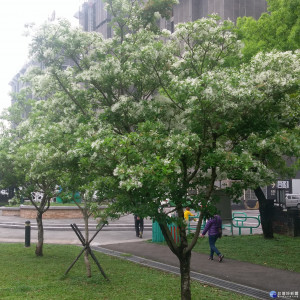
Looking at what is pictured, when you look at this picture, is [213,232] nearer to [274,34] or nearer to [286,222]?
[286,222]

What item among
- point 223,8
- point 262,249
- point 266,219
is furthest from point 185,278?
point 223,8

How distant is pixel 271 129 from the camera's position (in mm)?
6699

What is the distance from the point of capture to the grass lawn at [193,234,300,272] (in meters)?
12.1

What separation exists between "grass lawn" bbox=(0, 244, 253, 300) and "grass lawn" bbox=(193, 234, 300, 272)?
3408 millimetres

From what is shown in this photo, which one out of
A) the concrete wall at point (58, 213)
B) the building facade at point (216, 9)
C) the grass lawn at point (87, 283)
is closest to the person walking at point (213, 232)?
the grass lawn at point (87, 283)

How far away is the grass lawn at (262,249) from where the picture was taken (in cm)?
1208

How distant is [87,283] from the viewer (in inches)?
376

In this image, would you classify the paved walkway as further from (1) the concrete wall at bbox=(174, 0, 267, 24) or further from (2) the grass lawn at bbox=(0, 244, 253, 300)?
(1) the concrete wall at bbox=(174, 0, 267, 24)

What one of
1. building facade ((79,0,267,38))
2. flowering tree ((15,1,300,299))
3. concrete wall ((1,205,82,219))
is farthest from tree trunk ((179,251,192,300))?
building facade ((79,0,267,38))

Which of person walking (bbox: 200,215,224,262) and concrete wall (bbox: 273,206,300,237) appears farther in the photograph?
concrete wall (bbox: 273,206,300,237)

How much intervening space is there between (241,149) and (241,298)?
3434 millimetres

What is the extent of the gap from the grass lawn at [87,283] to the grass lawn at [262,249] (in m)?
3.41

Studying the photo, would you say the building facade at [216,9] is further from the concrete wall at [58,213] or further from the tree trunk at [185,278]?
the tree trunk at [185,278]

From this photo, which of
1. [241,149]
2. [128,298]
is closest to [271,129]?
[241,149]
